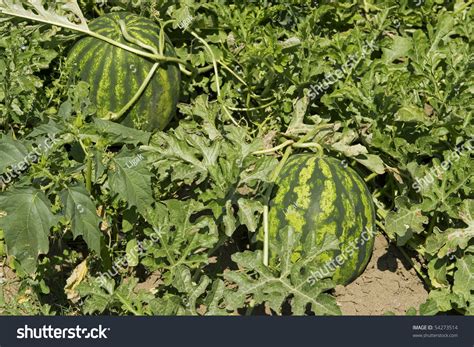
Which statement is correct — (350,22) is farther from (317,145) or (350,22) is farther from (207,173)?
(207,173)

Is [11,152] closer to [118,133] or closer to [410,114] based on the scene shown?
[118,133]

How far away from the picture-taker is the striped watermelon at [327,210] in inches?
170

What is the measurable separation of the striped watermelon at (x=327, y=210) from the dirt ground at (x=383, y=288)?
0.13 meters

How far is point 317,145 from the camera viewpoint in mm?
4594

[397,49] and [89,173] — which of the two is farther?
[397,49]

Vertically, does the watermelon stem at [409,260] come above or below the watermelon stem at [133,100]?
below

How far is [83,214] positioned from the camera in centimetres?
391

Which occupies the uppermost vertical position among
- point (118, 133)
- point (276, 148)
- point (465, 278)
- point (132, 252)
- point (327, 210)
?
point (118, 133)

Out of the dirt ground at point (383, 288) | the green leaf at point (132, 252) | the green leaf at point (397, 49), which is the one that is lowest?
the dirt ground at point (383, 288)

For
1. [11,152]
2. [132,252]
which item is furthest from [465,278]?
[11,152]

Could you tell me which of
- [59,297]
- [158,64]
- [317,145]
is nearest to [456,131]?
[317,145]

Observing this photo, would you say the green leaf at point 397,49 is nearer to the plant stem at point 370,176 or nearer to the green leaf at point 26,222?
the plant stem at point 370,176

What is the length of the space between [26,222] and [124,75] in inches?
55.5

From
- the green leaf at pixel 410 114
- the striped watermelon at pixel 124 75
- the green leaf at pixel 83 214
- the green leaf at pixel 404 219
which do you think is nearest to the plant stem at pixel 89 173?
the green leaf at pixel 83 214
